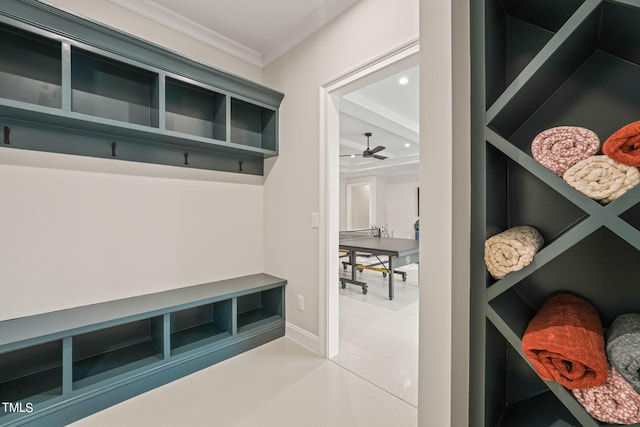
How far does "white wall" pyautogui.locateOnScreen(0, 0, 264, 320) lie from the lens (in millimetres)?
1703

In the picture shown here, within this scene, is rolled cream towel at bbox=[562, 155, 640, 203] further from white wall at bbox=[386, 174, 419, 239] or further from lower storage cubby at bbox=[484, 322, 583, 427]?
white wall at bbox=[386, 174, 419, 239]

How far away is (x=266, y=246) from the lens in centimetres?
286

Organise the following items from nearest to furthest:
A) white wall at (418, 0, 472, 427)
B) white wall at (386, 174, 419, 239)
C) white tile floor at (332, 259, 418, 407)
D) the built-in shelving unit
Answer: the built-in shelving unit, white wall at (418, 0, 472, 427), white tile floor at (332, 259, 418, 407), white wall at (386, 174, 419, 239)

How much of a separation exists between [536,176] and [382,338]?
2413mm

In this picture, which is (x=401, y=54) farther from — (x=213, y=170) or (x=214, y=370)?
(x=214, y=370)

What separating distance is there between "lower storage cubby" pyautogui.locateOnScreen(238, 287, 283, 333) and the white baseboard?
5.7 inches

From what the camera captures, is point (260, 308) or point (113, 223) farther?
point (260, 308)

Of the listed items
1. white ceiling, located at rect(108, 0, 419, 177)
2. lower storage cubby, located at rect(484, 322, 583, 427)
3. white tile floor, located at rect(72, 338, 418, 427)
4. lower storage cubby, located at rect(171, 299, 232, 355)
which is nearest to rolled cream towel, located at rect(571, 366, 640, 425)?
lower storage cubby, located at rect(484, 322, 583, 427)

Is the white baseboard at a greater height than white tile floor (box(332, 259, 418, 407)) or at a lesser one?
greater

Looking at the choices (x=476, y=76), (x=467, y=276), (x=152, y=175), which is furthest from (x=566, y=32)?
(x=152, y=175)

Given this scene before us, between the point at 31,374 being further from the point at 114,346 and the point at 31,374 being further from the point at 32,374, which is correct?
the point at 114,346

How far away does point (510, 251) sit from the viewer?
61 centimetres

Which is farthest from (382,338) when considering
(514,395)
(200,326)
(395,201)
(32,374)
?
(395,201)

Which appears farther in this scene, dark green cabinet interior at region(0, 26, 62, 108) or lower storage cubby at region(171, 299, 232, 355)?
lower storage cubby at region(171, 299, 232, 355)
